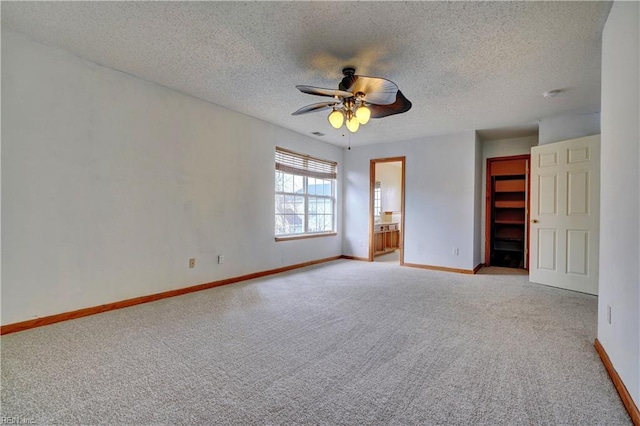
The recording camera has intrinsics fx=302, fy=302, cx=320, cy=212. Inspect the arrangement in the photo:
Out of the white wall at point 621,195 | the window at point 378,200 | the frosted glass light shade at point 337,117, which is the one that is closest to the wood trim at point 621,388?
the white wall at point 621,195

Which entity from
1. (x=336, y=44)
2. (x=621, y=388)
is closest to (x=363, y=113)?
(x=336, y=44)

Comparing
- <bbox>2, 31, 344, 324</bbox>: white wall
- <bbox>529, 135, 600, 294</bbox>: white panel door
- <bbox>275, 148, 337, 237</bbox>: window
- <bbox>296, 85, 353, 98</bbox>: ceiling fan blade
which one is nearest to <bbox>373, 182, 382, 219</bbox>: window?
<bbox>275, 148, 337, 237</bbox>: window

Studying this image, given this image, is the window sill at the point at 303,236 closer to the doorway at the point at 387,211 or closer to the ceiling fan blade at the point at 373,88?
the doorway at the point at 387,211

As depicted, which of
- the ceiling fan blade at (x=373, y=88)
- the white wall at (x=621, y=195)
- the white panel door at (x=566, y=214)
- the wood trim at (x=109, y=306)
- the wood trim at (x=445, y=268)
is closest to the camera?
the white wall at (x=621, y=195)

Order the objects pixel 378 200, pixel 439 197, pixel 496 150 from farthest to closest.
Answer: pixel 378 200
pixel 496 150
pixel 439 197

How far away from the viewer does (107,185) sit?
10.1 ft

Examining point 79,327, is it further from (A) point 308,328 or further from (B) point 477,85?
(B) point 477,85

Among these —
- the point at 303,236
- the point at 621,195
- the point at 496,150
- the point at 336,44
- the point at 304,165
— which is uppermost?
the point at 336,44

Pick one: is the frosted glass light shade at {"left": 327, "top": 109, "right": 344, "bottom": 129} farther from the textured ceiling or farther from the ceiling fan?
the textured ceiling

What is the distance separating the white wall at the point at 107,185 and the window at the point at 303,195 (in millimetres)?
776

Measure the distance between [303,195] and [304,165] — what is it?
1.87ft

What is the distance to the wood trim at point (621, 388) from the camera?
1.51 m

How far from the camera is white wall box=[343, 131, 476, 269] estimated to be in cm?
527

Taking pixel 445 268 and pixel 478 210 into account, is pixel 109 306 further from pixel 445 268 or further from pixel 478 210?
pixel 478 210
